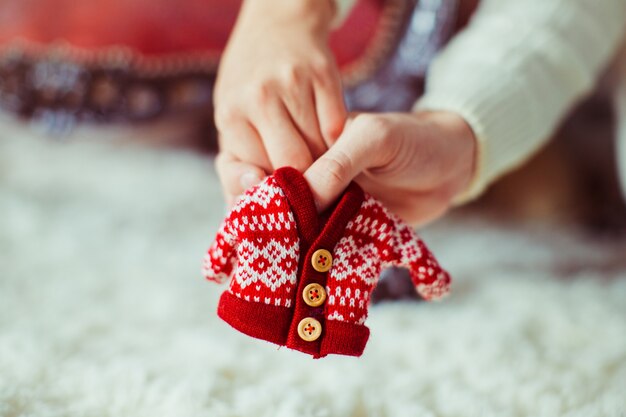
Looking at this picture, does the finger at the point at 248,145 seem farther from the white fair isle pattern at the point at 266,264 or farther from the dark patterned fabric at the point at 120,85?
the dark patterned fabric at the point at 120,85

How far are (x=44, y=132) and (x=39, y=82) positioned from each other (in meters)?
0.09

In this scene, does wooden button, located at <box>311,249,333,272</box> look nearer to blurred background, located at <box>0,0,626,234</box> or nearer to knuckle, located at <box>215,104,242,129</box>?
Answer: knuckle, located at <box>215,104,242,129</box>

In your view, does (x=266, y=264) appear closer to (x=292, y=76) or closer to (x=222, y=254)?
(x=222, y=254)

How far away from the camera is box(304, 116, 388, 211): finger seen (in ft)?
1.47

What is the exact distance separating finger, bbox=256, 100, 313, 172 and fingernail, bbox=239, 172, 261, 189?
18 mm

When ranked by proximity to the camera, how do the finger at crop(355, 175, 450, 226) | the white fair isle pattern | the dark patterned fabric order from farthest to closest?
the dark patterned fabric
the finger at crop(355, 175, 450, 226)
the white fair isle pattern

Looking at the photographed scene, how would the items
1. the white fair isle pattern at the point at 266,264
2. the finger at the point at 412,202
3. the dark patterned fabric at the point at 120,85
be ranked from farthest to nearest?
the dark patterned fabric at the point at 120,85, the finger at the point at 412,202, the white fair isle pattern at the point at 266,264

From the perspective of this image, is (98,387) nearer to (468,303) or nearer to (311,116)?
(311,116)

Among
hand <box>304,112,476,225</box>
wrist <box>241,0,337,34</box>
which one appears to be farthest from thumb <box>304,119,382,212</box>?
wrist <box>241,0,337,34</box>

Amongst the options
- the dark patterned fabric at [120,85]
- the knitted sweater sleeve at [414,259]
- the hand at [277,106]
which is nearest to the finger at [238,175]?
the hand at [277,106]

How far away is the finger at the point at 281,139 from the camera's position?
48cm

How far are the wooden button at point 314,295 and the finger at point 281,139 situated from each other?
0.32ft

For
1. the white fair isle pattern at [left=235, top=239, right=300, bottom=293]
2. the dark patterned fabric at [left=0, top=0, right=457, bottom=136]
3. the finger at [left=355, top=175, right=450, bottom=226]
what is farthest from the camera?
the dark patterned fabric at [left=0, top=0, right=457, bottom=136]

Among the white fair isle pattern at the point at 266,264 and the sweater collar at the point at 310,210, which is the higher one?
the sweater collar at the point at 310,210
